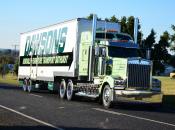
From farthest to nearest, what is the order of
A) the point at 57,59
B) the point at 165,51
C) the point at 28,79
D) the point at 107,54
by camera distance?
the point at 165,51 < the point at 28,79 < the point at 57,59 < the point at 107,54

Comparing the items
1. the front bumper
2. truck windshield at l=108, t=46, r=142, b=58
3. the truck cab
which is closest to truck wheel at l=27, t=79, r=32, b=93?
the truck cab

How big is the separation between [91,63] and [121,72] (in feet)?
8.80

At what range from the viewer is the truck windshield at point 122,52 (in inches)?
902

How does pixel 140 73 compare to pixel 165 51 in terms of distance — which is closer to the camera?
pixel 140 73

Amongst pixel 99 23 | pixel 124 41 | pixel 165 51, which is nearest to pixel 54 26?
pixel 99 23

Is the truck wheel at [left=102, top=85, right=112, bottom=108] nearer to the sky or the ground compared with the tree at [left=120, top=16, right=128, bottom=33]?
nearer to the ground

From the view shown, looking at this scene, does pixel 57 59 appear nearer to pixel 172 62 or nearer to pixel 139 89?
pixel 139 89

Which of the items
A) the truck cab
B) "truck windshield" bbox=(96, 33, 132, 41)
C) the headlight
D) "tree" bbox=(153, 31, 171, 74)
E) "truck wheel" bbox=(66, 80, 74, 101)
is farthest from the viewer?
"tree" bbox=(153, 31, 171, 74)

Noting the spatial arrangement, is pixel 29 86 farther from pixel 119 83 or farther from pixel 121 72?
pixel 119 83

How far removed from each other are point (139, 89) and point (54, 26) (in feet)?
31.9

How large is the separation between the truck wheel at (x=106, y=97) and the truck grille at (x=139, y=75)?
3.19 feet

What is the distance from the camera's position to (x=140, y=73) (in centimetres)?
2145

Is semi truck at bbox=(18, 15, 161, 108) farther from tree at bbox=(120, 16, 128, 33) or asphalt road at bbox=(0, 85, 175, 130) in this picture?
tree at bbox=(120, 16, 128, 33)

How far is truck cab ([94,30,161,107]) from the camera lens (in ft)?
Result: 68.6
